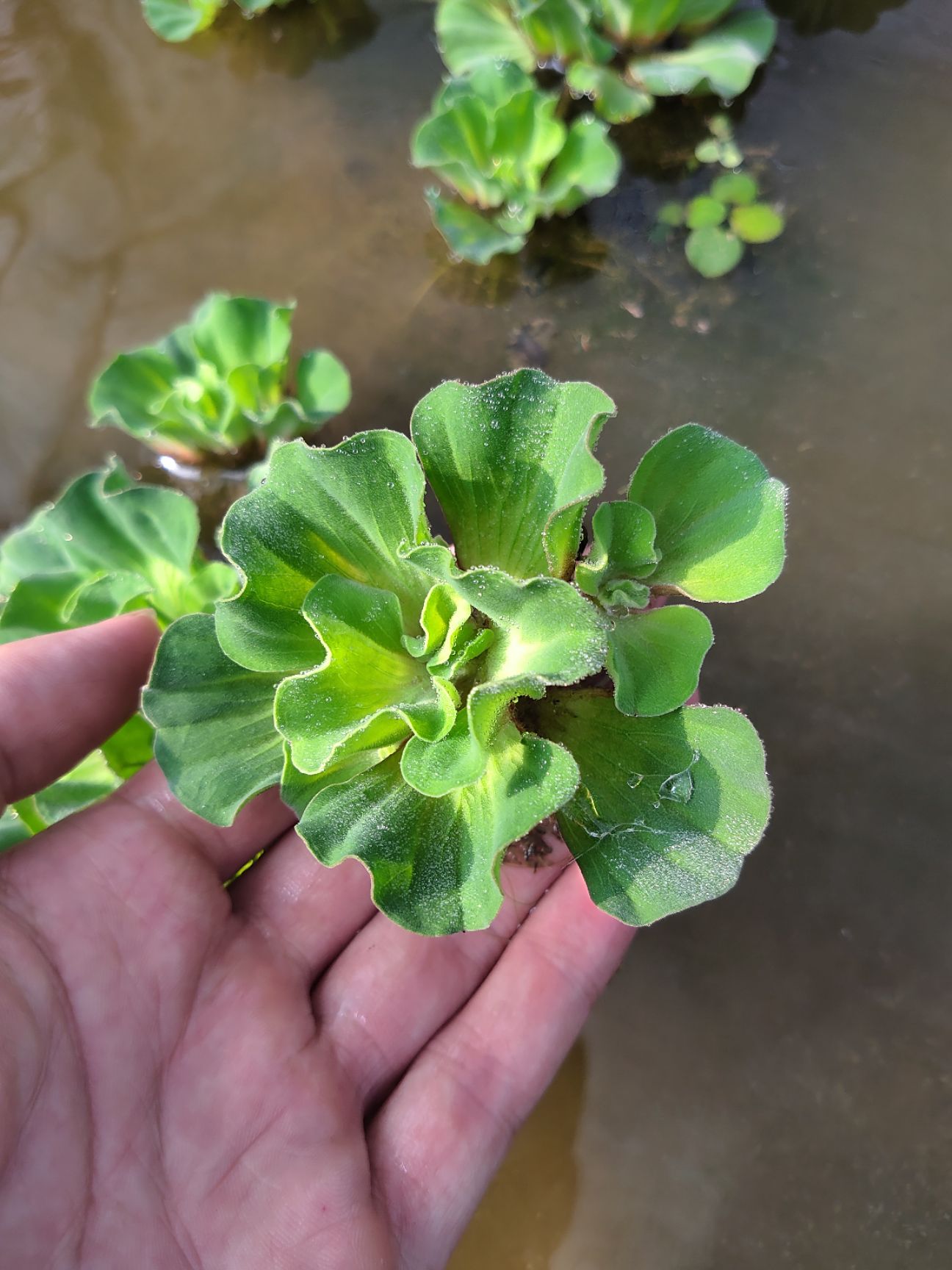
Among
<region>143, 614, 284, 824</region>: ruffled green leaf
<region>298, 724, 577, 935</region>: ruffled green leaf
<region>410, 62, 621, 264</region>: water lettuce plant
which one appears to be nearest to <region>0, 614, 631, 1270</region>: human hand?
<region>143, 614, 284, 824</region>: ruffled green leaf

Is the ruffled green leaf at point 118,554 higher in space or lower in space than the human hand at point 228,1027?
higher

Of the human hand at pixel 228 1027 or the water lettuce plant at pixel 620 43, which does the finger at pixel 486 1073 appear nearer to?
the human hand at pixel 228 1027

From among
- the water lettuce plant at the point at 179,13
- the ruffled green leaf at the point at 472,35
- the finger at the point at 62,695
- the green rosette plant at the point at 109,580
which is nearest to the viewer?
the finger at the point at 62,695

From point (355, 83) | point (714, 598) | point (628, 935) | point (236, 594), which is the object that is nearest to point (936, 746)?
point (628, 935)

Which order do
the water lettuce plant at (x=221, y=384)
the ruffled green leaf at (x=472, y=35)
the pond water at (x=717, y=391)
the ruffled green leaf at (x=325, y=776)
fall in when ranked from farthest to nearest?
the ruffled green leaf at (x=472, y=35), the water lettuce plant at (x=221, y=384), the pond water at (x=717, y=391), the ruffled green leaf at (x=325, y=776)

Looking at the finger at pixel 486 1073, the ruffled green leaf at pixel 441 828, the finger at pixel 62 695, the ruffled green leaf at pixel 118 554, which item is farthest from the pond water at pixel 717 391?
the finger at pixel 62 695

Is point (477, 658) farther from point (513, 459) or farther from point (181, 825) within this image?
point (181, 825)
